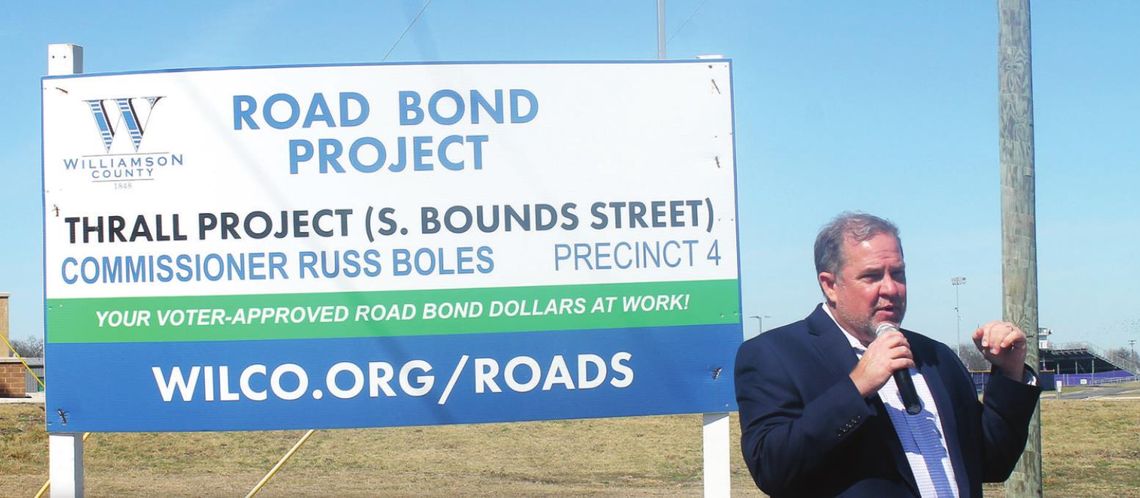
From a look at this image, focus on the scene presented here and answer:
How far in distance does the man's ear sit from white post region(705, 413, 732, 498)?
187 centimetres

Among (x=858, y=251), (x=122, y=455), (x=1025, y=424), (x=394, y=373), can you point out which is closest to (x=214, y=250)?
(x=394, y=373)

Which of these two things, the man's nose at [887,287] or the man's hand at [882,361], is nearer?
the man's hand at [882,361]

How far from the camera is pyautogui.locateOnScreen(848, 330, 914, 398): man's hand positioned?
9.02 feet

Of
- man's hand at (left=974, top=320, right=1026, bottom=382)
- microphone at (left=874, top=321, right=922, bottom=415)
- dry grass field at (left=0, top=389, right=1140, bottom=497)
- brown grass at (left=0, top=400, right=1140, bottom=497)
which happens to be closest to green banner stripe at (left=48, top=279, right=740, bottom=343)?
man's hand at (left=974, top=320, right=1026, bottom=382)

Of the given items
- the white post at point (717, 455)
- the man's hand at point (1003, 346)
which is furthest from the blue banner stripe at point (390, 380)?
the man's hand at point (1003, 346)

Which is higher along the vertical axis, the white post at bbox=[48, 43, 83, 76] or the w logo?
the white post at bbox=[48, 43, 83, 76]

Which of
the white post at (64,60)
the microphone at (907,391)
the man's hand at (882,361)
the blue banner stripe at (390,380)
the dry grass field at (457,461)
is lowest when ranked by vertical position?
the dry grass field at (457,461)

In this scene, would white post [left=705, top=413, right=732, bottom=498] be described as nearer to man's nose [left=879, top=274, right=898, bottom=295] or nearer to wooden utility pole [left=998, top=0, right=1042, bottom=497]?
wooden utility pole [left=998, top=0, right=1042, bottom=497]

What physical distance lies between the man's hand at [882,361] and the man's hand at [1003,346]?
0.45 meters

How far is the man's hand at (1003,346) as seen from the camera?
10.2ft

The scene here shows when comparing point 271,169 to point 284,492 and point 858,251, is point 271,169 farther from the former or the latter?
point 284,492

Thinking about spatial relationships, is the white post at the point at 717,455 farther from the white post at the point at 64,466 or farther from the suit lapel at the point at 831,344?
the white post at the point at 64,466

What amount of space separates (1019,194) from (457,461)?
1259 cm

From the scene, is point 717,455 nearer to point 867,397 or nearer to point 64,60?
point 867,397
